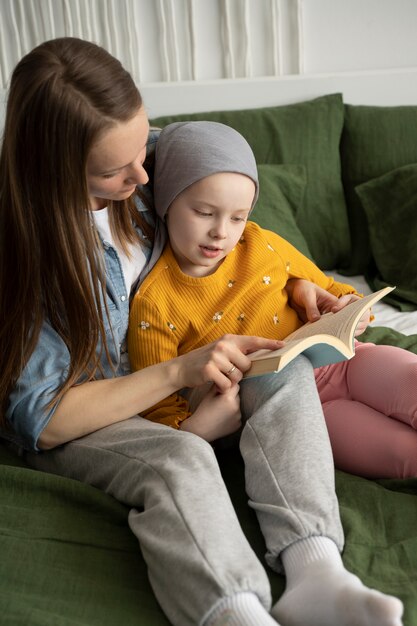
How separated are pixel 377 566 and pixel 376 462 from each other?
0.24 meters

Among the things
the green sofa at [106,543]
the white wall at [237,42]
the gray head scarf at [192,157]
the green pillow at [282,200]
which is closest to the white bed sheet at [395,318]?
the green sofa at [106,543]

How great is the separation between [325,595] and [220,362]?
0.38 m

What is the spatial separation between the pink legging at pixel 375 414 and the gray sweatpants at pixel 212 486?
0.14m

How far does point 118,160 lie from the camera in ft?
3.91

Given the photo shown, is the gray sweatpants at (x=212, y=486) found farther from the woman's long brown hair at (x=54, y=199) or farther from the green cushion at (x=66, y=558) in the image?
the woman's long brown hair at (x=54, y=199)

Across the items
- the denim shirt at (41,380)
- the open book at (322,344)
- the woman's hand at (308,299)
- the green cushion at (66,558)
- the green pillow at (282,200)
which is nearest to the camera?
the green cushion at (66,558)

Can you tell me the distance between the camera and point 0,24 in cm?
230

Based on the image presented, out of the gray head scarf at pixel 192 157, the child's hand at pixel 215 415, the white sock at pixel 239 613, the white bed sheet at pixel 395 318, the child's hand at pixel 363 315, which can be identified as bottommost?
the white bed sheet at pixel 395 318

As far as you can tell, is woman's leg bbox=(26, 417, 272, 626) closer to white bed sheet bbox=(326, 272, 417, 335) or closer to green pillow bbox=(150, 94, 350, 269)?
white bed sheet bbox=(326, 272, 417, 335)

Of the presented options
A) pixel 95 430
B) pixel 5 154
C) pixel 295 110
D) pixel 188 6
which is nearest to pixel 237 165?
pixel 5 154

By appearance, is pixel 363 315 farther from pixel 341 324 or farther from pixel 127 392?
pixel 127 392

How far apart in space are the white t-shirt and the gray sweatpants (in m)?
0.26

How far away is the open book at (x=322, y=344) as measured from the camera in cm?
112

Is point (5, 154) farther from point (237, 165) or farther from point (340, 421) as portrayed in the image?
point (340, 421)
